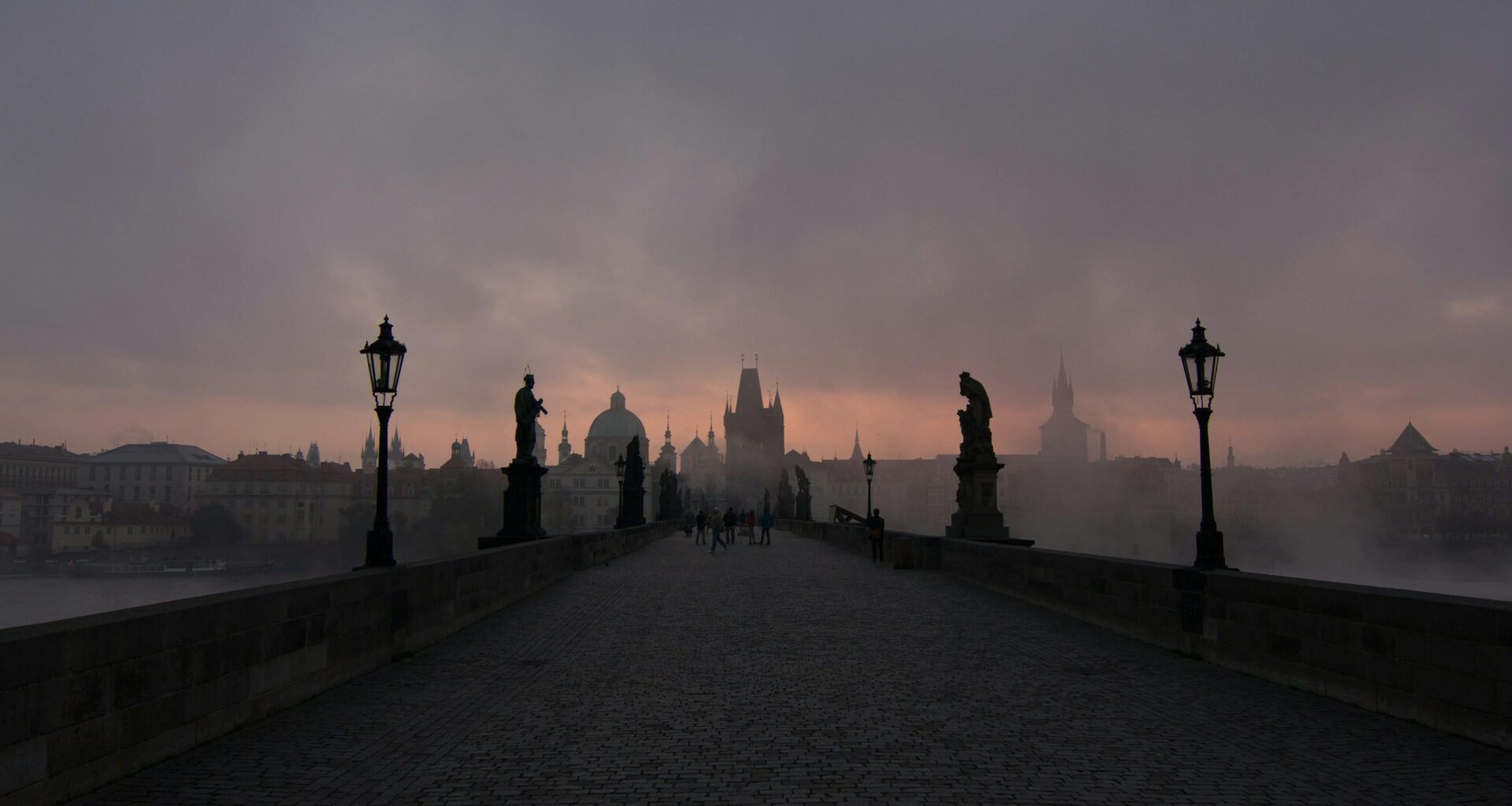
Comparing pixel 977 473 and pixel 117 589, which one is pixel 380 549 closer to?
pixel 977 473

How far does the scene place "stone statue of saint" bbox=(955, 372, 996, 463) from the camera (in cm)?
2419

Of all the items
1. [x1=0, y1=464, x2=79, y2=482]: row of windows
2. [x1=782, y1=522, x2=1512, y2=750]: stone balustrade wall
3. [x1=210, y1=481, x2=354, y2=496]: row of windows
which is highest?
[x1=0, y1=464, x2=79, y2=482]: row of windows

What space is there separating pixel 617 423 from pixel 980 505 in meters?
149

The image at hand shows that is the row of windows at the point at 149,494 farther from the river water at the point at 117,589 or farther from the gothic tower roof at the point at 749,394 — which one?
the gothic tower roof at the point at 749,394

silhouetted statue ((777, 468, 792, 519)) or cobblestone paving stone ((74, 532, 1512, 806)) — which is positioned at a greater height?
silhouetted statue ((777, 468, 792, 519))

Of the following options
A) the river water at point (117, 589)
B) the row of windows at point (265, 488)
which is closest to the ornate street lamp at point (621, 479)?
the river water at point (117, 589)

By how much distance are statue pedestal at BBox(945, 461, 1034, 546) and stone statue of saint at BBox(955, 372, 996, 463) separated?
202 millimetres

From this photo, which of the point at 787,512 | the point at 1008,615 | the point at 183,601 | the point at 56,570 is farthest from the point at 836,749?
the point at 56,570

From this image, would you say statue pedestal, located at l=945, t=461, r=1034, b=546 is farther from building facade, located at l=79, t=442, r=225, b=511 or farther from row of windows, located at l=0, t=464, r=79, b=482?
building facade, located at l=79, t=442, r=225, b=511

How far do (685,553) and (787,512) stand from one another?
4648cm

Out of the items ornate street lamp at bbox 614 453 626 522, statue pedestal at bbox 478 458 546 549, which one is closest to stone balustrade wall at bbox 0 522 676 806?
statue pedestal at bbox 478 458 546 549

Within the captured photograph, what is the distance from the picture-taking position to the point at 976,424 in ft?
79.9

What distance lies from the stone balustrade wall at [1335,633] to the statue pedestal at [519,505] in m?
12.2

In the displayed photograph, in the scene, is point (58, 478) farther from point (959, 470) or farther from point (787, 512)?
point (959, 470)
